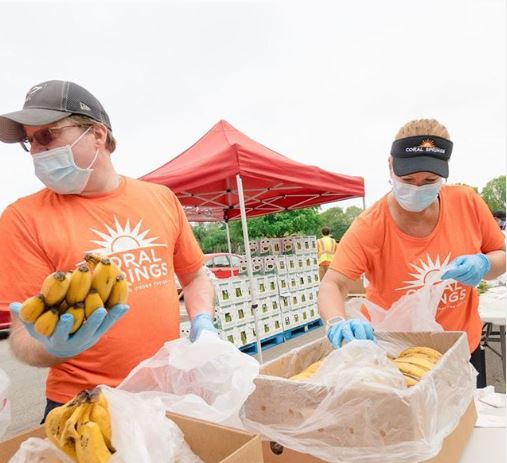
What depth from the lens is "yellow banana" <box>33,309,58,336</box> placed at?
3.03 ft

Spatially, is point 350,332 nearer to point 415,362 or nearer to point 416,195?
point 415,362

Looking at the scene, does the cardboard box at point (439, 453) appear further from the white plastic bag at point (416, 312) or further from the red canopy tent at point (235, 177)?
the red canopy tent at point (235, 177)

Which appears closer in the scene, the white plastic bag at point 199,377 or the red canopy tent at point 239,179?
the white plastic bag at point 199,377

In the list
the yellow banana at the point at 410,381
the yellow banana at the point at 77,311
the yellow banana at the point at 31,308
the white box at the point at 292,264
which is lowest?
the white box at the point at 292,264

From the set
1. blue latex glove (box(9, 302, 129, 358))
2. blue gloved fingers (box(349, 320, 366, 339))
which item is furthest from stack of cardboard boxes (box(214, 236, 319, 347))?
blue latex glove (box(9, 302, 129, 358))

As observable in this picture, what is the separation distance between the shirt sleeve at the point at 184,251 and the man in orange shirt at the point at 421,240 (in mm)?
560

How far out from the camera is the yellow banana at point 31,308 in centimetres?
88

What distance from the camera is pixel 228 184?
6906 mm

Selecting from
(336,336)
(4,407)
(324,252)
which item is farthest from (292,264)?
(4,407)

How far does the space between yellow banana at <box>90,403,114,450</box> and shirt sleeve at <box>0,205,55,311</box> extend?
0.66 m

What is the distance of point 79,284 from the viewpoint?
93 centimetres

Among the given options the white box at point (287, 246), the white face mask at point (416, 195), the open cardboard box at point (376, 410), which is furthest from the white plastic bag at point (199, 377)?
the white box at point (287, 246)

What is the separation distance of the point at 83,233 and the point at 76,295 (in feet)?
2.02

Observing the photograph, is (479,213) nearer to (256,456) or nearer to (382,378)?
(382,378)
